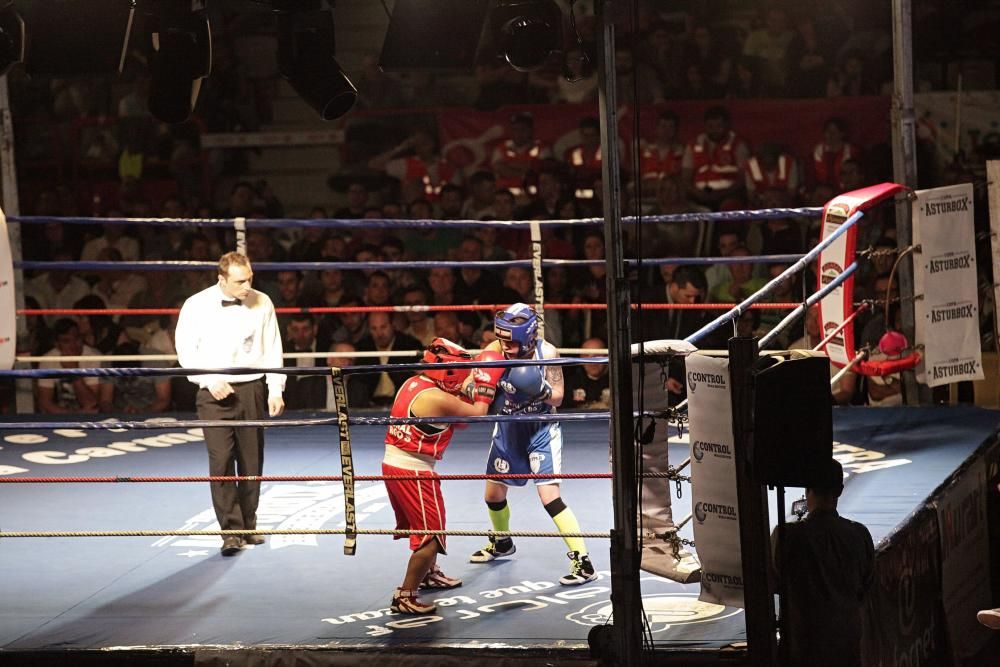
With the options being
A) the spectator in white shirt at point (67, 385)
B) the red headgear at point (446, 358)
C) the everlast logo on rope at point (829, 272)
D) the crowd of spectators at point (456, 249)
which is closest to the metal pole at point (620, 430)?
the red headgear at point (446, 358)

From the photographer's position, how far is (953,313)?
228 inches

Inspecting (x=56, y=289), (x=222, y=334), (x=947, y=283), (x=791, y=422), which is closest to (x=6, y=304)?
(x=222, y=334)

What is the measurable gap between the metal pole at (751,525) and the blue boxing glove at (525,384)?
120cm

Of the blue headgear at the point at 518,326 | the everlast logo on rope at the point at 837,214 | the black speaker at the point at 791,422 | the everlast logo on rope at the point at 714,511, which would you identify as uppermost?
the everlast logo on rope at the point at 837,214

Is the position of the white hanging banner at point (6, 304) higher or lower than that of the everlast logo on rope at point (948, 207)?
lower

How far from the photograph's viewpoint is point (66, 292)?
8.56m

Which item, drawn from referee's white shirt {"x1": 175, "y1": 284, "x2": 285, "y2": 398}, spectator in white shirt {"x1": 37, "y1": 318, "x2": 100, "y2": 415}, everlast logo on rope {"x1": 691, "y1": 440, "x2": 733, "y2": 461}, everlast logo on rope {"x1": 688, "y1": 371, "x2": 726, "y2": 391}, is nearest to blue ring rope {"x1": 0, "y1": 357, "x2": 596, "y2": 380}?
everlast logo on rope {"x1": 688, "y1": 371, "x2": 726, "y2": 391}

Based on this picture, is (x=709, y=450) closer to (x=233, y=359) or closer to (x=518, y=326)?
(x=518, y=326)

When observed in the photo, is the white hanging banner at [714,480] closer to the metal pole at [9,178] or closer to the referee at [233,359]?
the referee at [233,359]

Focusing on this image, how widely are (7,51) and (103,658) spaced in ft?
8.04

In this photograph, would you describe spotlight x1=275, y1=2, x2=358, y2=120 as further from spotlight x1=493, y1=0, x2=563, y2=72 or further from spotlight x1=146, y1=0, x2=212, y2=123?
spotlight x1=493, y1=0, x2=563, y2=72

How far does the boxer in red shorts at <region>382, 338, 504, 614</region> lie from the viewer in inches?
173

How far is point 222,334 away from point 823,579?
2659 mm

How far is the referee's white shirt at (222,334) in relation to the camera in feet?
16.9
